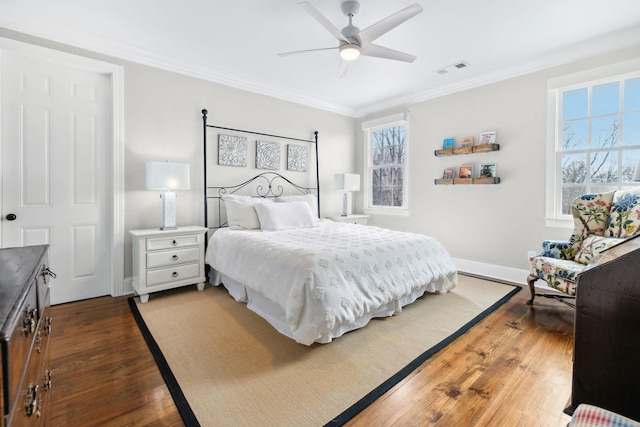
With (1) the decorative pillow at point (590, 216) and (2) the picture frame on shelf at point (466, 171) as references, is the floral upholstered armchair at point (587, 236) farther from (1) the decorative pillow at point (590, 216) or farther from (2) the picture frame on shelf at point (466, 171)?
(2) the picture frame on shelf at point (466, 171)

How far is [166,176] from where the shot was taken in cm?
318

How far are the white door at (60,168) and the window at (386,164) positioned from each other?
3946mm

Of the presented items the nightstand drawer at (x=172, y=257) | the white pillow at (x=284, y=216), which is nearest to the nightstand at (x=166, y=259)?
the nightstand drawer at (x=172, y=257)

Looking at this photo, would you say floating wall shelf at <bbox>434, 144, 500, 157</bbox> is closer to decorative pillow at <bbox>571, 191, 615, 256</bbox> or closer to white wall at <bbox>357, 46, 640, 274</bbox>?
white wall at <bbox>357, 46, 640, 274</bbox>

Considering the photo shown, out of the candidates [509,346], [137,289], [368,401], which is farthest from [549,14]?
[137,289]

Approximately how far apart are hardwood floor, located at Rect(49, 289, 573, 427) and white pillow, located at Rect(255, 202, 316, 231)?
1.66 metres

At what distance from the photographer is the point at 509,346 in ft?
7.27

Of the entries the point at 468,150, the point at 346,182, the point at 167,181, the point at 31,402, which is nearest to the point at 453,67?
the point at 468,150

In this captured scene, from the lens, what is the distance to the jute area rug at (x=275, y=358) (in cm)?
159

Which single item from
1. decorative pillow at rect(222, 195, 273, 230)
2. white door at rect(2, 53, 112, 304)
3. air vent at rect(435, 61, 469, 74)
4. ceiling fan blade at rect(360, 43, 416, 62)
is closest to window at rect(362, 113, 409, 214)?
air vent at rect(435, 61, 469, 74)

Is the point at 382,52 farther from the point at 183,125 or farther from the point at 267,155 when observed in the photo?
the point at 183,125

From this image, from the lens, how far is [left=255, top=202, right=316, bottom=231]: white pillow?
3.58 m

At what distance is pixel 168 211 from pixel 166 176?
0.40 metres

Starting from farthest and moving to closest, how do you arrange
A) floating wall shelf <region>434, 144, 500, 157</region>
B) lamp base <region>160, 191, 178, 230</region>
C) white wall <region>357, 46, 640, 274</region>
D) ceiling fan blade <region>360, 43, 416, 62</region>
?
1. floating wall shelf <region>434, 144, 500, 157</region>
2. white wall <region>357, 46, 640, 274</region>
3. lamp base <region>160, 191, 178, 230</region>
4. ceiling fan blade <region>360, 43, 416, 62</region>
